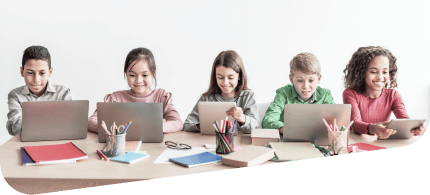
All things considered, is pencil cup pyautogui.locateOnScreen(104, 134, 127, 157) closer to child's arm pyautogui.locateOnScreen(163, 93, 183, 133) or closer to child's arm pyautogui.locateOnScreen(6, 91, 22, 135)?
child's arm pyautogui.locateOnScreen(163, 93, 183, 133)

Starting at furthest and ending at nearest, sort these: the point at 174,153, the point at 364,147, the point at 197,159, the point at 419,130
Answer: the point at 419,130 < the point at 364,147 < the point at 174,153 < the point at 197,159

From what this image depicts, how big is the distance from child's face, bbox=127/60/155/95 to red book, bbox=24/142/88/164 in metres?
0.65

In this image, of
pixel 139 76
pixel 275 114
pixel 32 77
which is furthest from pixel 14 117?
pixel 275 114

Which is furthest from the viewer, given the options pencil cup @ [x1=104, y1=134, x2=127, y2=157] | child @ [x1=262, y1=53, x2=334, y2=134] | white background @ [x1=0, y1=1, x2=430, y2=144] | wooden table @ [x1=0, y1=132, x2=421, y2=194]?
white background @ [x1=0, y1=1, x2=430, y2=144]

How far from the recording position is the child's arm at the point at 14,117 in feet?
5.07

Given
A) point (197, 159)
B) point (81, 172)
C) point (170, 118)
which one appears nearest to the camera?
point (81, 172)

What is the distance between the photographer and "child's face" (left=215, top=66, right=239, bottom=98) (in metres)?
1.69

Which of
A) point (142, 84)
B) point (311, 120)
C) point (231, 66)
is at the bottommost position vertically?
point (311, 120)

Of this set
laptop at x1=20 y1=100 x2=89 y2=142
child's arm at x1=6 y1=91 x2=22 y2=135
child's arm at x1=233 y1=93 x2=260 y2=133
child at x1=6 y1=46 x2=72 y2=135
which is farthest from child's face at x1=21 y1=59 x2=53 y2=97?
child's arm at x1=233 y1=93 x2=260 y2=133

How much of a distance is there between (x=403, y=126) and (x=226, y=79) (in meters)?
0.89

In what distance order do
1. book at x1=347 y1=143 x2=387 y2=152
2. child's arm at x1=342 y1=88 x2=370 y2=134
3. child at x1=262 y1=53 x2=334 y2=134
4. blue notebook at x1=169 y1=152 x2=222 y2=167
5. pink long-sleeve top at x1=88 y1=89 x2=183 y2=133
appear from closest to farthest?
1. blue notebook at x1=169 y1=152 x2=222 y2=167
2. book at x1=347 y1=143 x2=387 y2=152
3. child's arm at x1=342 y1=88 x2=370 y2=134
4. child at x1=262 y1=53 x2=334 y2=134
5. pink long-sleeve top at x1=88 y1=89 x2=183 y2=133

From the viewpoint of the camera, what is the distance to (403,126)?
51.4 inches

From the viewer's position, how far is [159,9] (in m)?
2.90

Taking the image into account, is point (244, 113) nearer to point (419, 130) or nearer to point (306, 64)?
point (306, 64)
